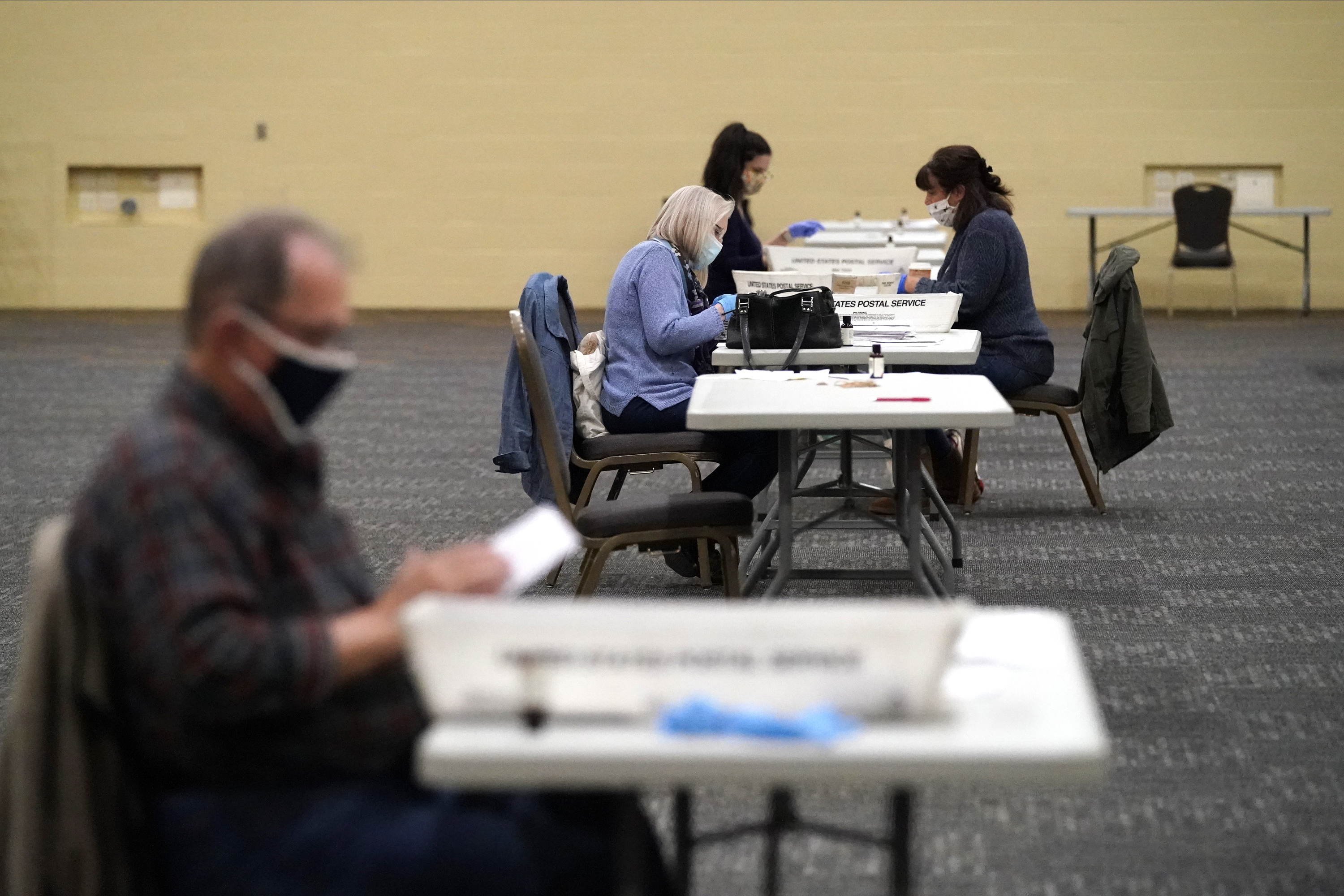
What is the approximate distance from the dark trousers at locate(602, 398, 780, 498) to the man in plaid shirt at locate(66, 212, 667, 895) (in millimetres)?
2498

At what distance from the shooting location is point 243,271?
1.35 metres

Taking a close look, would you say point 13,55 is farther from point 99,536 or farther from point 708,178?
point 99,536

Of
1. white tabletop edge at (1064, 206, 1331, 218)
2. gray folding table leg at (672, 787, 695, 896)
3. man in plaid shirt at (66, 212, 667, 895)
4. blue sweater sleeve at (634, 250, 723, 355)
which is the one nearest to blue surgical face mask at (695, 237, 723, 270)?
blue sweater sleeve at (634, 250, 723, 355)

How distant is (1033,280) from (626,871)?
10202mm

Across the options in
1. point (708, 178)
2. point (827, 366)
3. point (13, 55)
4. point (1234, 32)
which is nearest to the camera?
point (827, 366)

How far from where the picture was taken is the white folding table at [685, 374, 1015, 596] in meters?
2.96

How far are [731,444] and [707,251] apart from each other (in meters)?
0.54

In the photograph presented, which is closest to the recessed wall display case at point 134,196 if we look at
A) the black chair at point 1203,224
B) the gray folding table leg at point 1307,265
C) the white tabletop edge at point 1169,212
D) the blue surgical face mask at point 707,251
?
the white tabletop edge at point 1169,212

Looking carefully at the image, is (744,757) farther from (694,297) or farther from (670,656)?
(694,297)

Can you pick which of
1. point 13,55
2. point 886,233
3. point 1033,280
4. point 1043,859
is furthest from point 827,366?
point 13,55


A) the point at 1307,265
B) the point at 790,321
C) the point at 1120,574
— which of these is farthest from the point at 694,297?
the point at 1307,265

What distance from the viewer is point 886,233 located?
799cm

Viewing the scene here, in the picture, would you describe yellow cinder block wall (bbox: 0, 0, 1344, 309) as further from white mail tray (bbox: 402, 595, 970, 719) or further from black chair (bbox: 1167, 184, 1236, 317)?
white mail tray (bbox: 402, 595, 970, 719)

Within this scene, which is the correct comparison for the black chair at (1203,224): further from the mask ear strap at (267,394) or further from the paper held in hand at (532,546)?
the mask ear strap at (267,394)
